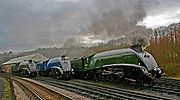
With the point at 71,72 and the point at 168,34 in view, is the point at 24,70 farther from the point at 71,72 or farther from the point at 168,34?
the point at 168,34

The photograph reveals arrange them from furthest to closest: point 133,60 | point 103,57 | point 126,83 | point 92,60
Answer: point 92,60 → point 103,57 → point 126,83 → point 133,60

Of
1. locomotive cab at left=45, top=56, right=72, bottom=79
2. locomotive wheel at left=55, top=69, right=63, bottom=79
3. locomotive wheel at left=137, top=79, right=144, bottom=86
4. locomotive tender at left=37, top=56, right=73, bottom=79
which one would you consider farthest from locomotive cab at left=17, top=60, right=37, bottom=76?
locomotive wheel at left=137, top=79, right=144, bottom=86

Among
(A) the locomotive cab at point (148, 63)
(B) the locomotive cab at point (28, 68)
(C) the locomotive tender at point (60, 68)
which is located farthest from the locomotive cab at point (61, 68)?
(A) the locomotive cab at point (148, 63)

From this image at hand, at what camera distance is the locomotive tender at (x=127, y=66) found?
411 inches

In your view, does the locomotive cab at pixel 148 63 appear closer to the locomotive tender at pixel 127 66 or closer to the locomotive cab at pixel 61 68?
the locomotive tender at pixel 127 66

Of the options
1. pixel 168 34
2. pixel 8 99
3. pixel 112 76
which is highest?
pixel 168 34

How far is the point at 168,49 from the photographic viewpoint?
1272 inches

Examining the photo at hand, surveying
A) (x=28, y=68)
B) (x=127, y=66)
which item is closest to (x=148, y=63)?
(x=127, y=66)

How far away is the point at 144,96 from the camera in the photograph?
7.82 m

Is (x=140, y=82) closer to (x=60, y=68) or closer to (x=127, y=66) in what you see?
(x=127, y=66)

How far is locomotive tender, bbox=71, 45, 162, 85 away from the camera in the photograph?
1045cm

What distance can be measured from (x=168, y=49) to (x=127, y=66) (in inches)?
1012

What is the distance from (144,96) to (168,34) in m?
34.7

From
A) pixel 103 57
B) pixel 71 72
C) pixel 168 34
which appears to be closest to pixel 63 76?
pixel 71 72
